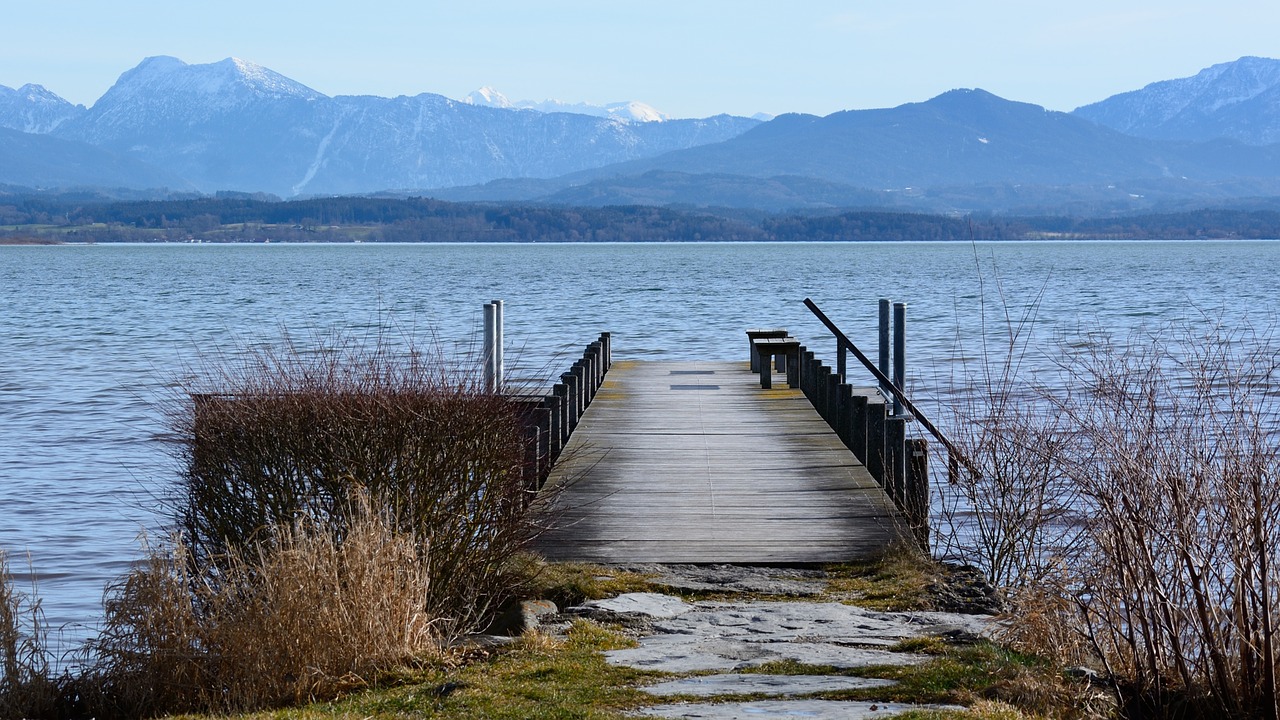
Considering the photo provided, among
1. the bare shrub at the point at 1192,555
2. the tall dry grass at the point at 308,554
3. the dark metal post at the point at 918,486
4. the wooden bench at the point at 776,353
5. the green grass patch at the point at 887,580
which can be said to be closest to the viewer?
the bare shrub at the point at 1192,555

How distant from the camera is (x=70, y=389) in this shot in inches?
1135

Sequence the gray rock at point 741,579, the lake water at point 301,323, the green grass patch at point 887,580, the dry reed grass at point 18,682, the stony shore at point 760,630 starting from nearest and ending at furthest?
the stony shore at point 760,630
the dry reed grass at point 18,682
the green grass patch at point 887,580
the gray rock at point 741,579
the lake water at point 301,323

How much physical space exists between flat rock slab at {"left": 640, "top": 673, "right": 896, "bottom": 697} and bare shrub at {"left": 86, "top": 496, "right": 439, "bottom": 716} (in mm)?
1472

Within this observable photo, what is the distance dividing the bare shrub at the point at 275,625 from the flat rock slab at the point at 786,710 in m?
1.66

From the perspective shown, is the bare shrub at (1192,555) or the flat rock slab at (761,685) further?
the flat rock slab at (761,685)

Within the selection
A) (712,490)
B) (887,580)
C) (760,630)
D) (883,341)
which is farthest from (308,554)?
(883,341)

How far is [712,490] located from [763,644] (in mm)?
4627

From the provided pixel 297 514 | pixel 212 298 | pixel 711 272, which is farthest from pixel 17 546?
pixel 711 272

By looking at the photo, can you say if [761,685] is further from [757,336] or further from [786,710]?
[757,336]

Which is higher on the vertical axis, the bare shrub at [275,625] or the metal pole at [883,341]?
the metal pole at [883,341]

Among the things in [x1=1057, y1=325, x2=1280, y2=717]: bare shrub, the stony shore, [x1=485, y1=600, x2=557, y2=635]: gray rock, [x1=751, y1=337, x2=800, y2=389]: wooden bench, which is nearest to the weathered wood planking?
the stony shore

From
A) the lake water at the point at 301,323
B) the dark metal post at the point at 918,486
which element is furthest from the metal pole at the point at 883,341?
the dark metal post at the point at 918,486

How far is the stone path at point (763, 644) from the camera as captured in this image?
6387mm

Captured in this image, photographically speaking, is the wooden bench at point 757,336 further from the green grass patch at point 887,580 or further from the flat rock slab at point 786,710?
the flat rock slab at point 786,710
